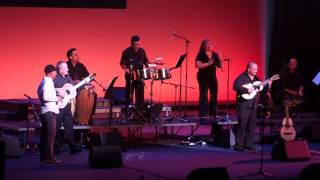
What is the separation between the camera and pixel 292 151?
Answer: 524 inches

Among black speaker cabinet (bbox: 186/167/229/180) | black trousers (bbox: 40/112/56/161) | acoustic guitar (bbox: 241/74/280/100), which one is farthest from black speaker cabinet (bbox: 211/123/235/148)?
black speaker cabinet (bbox: 186/167/229/180)

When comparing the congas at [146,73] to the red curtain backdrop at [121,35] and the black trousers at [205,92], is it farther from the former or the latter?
the red curtain backdrop at [121,35]

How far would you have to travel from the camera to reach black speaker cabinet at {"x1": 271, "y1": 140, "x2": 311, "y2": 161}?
1327cm

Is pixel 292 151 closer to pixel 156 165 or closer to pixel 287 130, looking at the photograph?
pixel 287 130

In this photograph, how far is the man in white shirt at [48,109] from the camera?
12.5 metres

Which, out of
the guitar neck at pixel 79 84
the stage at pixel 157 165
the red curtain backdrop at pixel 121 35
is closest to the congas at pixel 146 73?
the stage at pixel 157 165

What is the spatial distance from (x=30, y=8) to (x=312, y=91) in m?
8.32

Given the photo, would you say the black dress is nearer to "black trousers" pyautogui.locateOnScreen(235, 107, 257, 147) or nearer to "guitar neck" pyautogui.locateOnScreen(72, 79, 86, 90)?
"black trousers" pyautogui.locateOnScreen(235, 107, 257, 147)

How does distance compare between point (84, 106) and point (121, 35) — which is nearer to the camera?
point (84, 106)

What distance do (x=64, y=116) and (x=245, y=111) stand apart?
380cm

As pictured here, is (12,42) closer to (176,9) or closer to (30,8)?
(30,8)

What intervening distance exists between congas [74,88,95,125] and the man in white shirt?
1.87 meters

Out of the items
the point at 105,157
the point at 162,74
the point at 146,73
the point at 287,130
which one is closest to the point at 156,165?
the point at 105,157

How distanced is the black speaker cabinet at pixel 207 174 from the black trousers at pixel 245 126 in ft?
23.1
